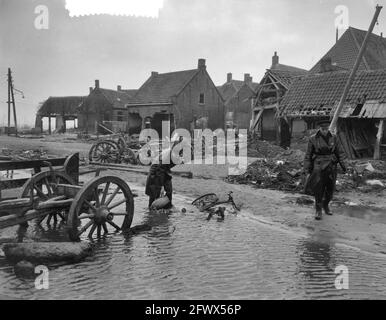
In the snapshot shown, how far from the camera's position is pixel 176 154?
29.3ft

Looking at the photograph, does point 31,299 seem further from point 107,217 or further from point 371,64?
point 371,64

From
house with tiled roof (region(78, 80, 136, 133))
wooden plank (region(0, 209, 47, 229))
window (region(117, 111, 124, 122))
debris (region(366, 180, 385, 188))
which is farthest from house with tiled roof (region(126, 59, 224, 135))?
wooden plank (region(0, 209, 47, 229))

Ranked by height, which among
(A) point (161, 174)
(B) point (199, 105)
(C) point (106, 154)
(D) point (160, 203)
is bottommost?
(D) point (160, 203)

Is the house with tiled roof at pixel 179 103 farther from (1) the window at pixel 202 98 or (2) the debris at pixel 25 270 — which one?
(2) the debris at pixel 25 270

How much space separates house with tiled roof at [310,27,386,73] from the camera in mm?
27375

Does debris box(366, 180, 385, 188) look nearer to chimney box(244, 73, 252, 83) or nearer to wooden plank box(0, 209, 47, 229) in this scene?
wooden plank box(0, 209, 47, 229)

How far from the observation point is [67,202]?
631 centimetres

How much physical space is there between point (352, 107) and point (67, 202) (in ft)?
50.3

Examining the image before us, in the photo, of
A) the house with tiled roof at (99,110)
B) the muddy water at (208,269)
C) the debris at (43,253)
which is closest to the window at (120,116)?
the house with tiled roof at (99,110)

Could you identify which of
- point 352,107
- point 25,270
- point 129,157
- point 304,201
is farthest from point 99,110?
point 25,270

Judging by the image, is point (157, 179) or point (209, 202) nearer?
point (157, 179)

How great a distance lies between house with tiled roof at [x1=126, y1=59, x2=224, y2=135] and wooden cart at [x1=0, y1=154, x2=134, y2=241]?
29.2 meters

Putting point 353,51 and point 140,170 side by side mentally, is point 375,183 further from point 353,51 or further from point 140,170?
point 353,51

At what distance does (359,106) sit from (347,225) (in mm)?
11975
